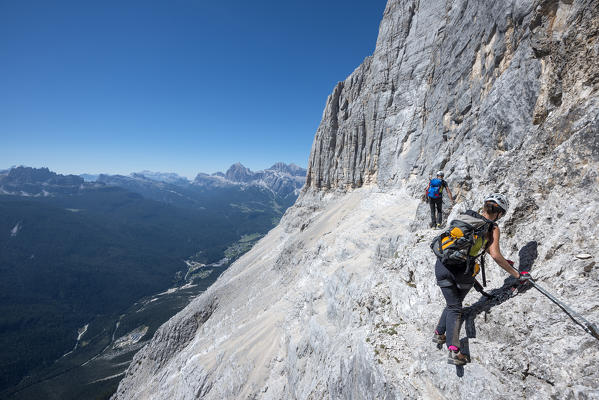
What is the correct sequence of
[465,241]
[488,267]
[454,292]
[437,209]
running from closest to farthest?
1. [465,241]
2. [454,292]
3. [488,267]
4. [437,209]

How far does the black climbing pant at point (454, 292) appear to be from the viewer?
5527 millimetres

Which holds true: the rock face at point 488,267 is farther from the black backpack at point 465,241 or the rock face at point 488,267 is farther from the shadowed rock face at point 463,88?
the black backpack at point 465,241

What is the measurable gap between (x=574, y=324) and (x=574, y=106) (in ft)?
21.3

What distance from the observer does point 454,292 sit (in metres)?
5.64

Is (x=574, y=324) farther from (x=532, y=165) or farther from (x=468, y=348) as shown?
(x=532, y=165)

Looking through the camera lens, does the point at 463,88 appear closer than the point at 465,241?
No

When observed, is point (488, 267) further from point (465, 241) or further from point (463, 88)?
point (463, 88)

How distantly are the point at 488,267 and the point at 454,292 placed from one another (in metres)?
2.69

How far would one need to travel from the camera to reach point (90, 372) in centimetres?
9812

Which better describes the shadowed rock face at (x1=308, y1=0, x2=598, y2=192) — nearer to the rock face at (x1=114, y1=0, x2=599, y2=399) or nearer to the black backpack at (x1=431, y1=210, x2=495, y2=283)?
the rock face at (x1=114, y1=0, x2=599, y2=399)

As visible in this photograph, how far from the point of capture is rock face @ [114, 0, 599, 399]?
16.7 feet

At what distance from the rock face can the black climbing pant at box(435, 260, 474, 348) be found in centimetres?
70

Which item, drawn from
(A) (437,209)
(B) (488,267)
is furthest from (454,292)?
(A) (437,209)

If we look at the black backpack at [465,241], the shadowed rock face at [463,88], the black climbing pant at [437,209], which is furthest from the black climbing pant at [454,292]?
the black climbing pant at [437,209]
